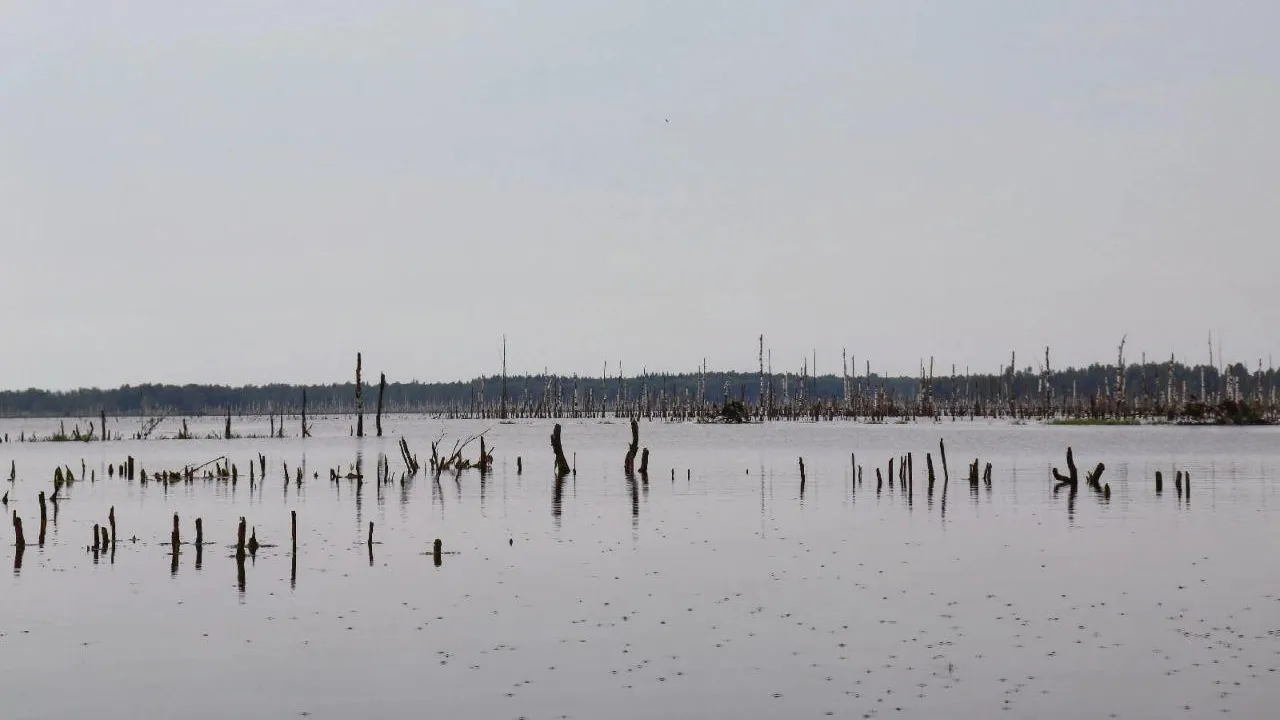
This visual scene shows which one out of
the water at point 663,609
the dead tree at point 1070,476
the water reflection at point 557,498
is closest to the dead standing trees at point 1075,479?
the dead tree at point 1070,476

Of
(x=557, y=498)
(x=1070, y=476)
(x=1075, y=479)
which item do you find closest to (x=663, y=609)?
(x=557, y=498)

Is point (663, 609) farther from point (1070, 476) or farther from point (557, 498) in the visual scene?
point (1070, 476)

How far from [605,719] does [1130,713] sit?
6.64m

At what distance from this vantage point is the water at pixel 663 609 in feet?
57.1

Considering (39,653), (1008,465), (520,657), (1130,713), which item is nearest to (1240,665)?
(1130,713)

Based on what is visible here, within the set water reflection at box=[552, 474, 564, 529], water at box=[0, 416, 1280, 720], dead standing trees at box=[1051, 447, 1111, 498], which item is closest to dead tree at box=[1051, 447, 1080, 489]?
dead standing trees at box=[1051, 447, 1111, 498]

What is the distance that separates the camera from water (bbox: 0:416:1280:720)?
17.4 metres

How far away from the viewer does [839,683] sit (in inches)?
705

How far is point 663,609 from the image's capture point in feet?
79.8

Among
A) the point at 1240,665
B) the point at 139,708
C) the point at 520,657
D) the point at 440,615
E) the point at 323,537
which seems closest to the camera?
the point at 139,708

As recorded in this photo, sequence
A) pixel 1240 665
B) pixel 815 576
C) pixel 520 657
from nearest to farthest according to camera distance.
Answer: pixel 1240 665 → pixel 520 657 → pixel 815 576

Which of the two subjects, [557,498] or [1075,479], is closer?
[557,498]

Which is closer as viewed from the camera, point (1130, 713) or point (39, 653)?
point (1130, 713)

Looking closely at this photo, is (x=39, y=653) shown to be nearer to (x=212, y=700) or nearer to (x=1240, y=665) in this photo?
(x=212, y=700)
